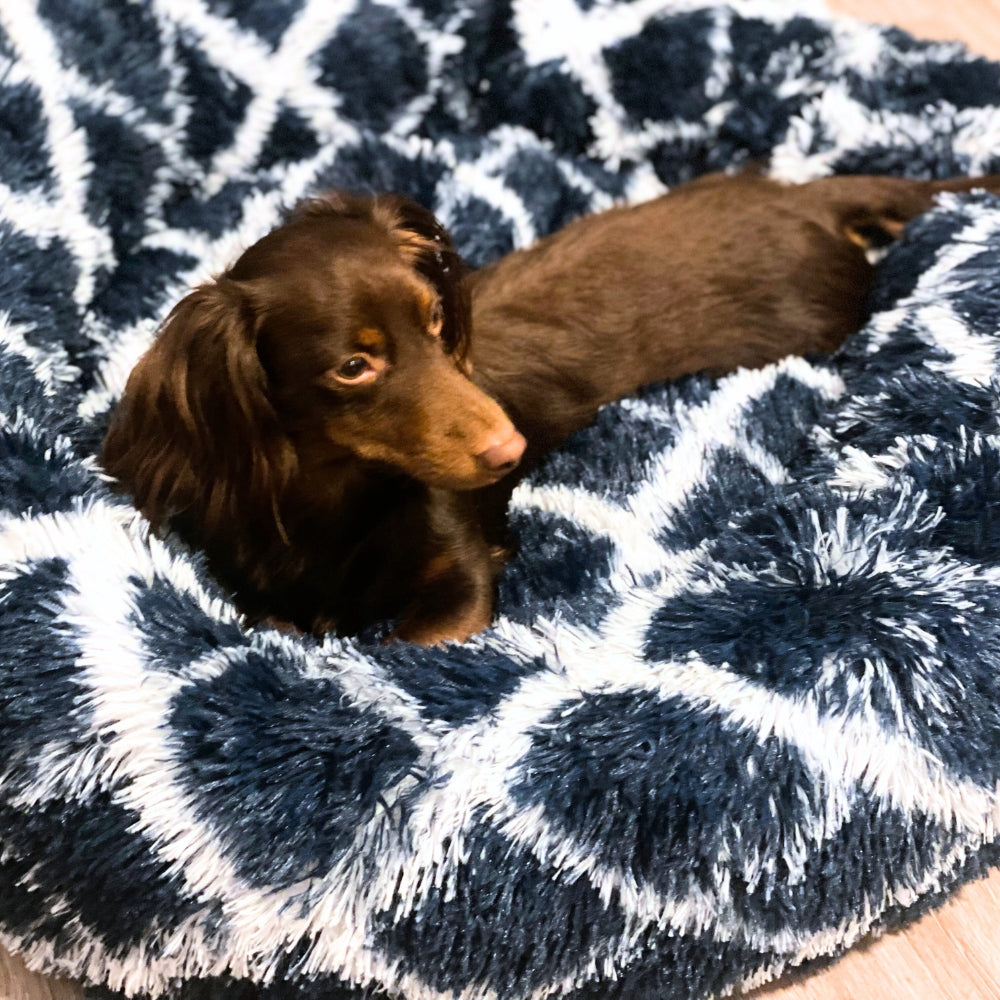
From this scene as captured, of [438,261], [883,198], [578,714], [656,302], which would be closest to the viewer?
[578,714]

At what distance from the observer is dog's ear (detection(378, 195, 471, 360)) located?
1.15m

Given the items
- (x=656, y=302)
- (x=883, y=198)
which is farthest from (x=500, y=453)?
(x=883, y=198)

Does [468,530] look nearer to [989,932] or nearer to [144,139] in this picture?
[989,932]

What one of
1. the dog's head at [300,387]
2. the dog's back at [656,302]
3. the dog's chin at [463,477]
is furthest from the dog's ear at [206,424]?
the dog's back at [656,302]

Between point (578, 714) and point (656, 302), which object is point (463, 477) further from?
point (656, 302)

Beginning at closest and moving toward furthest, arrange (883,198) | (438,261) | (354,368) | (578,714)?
(578,714), (354,368), (438,261), (883,198)

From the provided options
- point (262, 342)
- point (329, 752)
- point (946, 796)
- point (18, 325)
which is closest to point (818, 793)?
A: point (946, 796)

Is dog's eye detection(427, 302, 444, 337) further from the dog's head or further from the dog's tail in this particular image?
the dog's tail

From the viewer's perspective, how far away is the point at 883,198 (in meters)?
1.44

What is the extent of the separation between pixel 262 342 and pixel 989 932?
93 cm

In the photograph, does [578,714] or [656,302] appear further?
[656,302]

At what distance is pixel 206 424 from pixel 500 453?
0.30 meters

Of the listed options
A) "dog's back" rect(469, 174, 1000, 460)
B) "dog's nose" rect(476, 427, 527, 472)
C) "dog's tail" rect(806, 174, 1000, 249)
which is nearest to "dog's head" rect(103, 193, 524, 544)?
"dog's nose" rect(476, 427, 527, 472)

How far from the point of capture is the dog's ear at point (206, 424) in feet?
3.34
